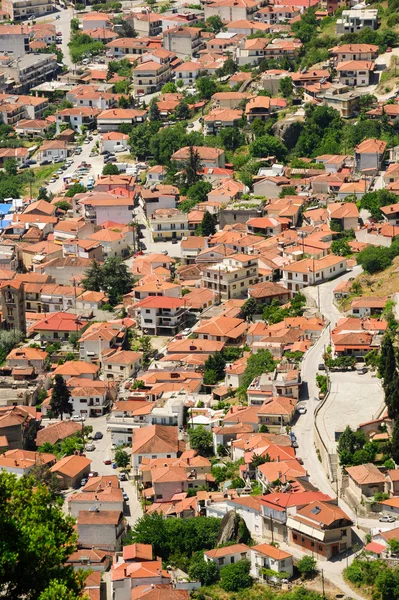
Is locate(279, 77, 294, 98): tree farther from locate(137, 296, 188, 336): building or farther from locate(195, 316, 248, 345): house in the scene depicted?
locate(195, 316, 248, 345): house

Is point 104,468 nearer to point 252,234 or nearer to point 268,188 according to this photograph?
point 252,234

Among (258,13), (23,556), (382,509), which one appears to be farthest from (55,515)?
(258,13)

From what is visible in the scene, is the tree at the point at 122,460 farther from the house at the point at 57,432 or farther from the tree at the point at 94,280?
the tree at the point at 94,280

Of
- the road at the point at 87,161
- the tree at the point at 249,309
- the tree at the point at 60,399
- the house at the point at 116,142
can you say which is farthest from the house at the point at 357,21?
the tree at the point at 60,399

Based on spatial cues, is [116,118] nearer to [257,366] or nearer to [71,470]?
[257,366]

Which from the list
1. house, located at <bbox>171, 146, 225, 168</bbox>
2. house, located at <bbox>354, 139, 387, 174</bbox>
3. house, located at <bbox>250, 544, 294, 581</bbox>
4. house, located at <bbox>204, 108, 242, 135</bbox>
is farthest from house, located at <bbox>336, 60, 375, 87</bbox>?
house, located at <bbox>250, 544, 294, 581</bbox>

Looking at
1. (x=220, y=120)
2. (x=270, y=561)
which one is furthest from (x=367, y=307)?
(x=220, y=120)

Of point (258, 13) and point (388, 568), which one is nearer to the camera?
point (388, 568)
